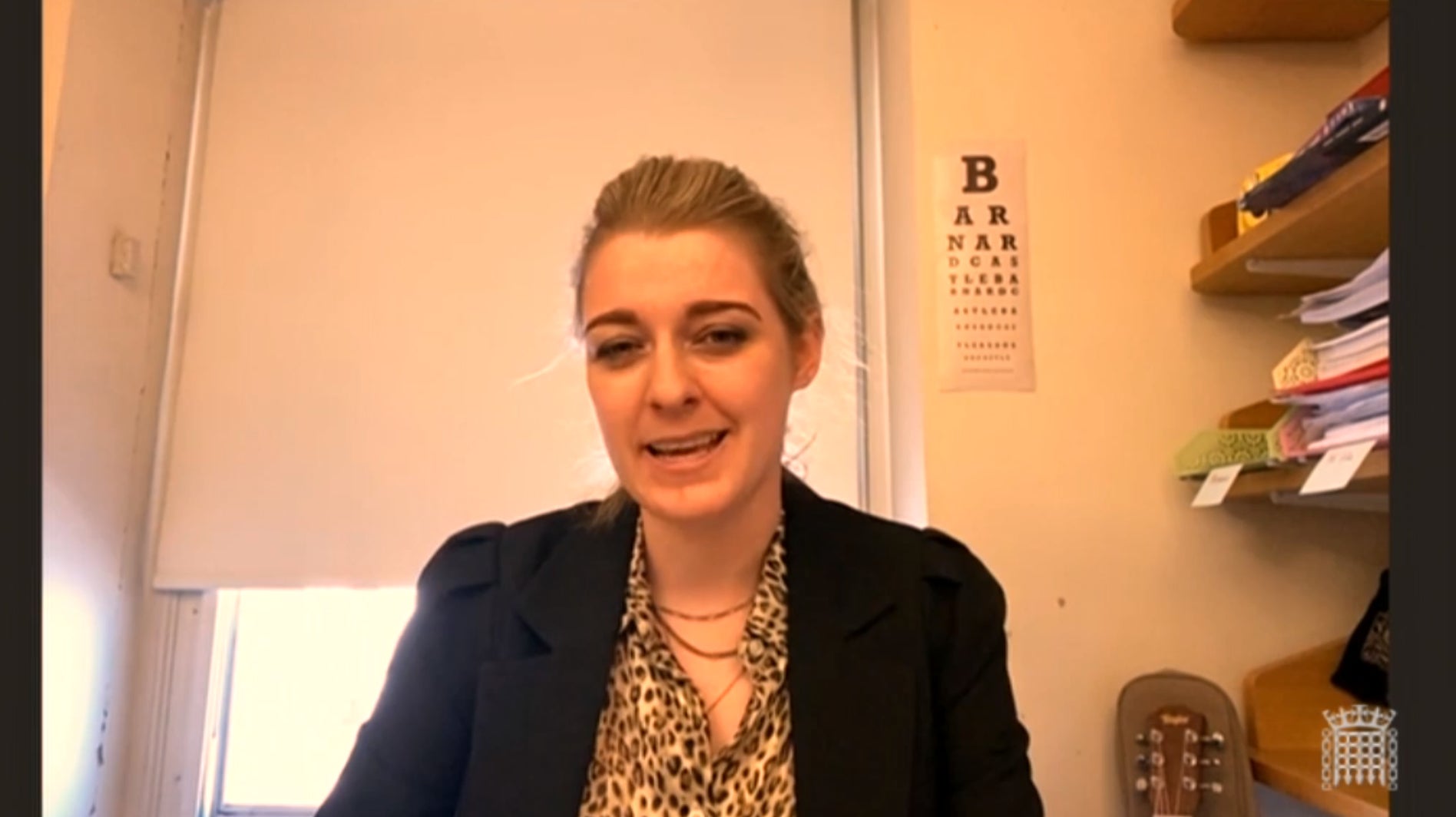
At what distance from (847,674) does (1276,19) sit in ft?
3.58

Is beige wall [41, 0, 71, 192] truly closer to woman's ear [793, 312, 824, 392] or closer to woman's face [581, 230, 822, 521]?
woman's face [581, 230, 822, 521]

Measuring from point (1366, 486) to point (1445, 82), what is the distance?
25.0 inches

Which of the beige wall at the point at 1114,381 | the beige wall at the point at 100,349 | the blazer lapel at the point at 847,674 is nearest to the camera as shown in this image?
the blazer lapel at the point at 847,674

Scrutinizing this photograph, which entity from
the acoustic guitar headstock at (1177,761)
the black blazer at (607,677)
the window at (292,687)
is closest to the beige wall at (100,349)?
the window at (292,687)

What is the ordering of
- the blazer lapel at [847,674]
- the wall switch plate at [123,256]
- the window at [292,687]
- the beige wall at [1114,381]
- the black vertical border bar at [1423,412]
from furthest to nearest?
the window at [292,687] → the wall switch plate at [123,256] → the beige wall at [1114,381] → the blazer lapel at [847,674] → the black vertical border bar at [1423,412]

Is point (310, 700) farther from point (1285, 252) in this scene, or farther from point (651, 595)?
point (1285, 252)

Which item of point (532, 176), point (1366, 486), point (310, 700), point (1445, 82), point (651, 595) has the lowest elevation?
point (310, 700)

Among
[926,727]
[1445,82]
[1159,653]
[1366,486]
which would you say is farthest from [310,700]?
[1445,82]

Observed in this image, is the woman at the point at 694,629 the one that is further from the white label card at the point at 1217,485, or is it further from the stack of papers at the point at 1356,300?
the stack of papers at the point at 1356,300

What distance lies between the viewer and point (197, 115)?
5.68ft

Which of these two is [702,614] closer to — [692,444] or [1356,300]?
[692,444]

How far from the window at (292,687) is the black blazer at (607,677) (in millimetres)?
800

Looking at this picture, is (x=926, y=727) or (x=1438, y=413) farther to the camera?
(x=926, y=727)

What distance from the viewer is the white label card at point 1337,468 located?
0.92 metres
